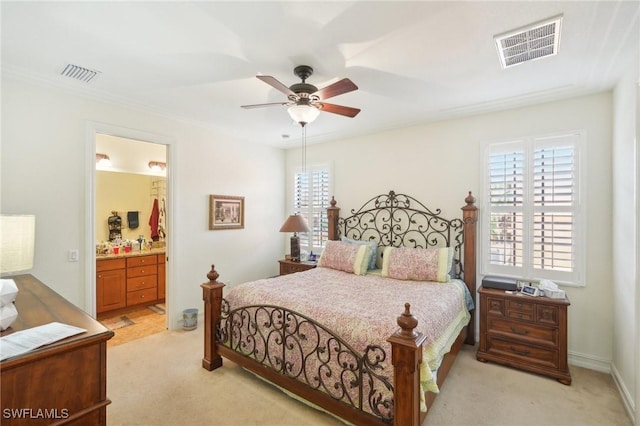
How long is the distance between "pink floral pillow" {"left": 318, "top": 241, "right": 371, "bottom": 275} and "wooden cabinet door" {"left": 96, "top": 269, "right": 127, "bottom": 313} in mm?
3062

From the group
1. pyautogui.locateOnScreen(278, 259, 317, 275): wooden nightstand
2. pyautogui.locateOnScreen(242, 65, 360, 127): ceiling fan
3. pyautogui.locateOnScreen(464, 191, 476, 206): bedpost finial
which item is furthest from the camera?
pyautogui.locateOnScreen(278, 259, 317, 275): wooden nightstand

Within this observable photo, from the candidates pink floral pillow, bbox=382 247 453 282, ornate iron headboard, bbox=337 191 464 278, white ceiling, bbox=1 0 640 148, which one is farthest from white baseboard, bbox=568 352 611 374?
white ceiling, bbox=1 0 640 148

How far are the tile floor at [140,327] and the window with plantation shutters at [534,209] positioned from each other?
437 centimetres

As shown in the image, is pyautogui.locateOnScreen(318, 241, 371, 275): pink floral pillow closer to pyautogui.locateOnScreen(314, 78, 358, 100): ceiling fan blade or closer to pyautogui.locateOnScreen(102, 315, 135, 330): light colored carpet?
pyautogui.locateOnScreen(314, 78, 358, 100): ceiling fan blade

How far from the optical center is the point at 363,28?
202 cm

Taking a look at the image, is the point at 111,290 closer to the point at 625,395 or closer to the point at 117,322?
the point at 117,322

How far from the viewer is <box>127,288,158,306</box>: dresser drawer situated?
182 inches

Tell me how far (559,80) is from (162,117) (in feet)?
14.4

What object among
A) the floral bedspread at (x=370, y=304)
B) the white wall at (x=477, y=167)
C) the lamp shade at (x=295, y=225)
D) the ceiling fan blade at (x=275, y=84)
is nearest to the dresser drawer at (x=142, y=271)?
the lamp shade at (x=295, y=225)

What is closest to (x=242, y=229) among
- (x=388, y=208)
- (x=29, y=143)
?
(x=388, y=208)

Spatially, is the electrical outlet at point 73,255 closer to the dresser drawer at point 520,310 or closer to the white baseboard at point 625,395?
the dresser drawer at point 520,310

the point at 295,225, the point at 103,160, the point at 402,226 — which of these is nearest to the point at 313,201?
the point at 295,225

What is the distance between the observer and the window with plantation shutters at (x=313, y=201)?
512 centimetres

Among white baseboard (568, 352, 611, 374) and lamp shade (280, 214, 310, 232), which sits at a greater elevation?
lamp shade (280, 214, 310, 232)
